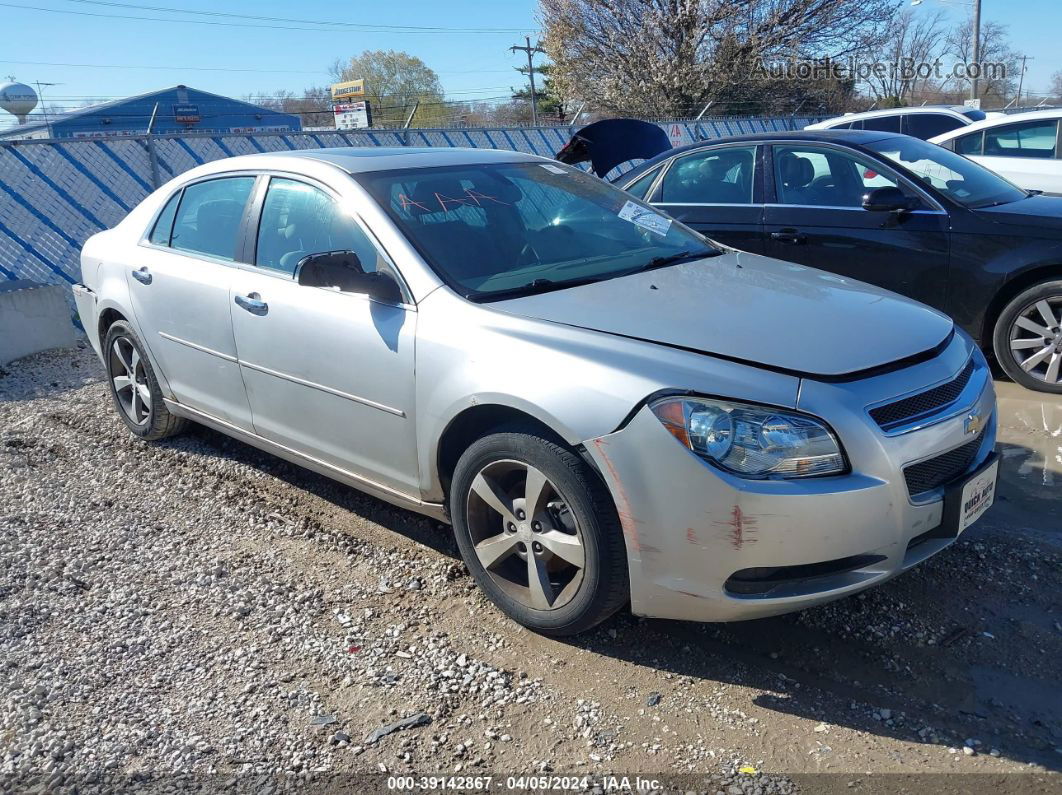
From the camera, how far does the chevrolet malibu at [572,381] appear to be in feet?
8.66

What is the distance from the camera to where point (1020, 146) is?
9.66 metres

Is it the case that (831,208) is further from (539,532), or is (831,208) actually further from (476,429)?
(539,532)

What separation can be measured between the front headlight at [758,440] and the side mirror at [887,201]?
3.70 meters

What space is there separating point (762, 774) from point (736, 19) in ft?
108

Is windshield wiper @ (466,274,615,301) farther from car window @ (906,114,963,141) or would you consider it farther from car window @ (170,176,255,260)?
car window @ (906,114,963,141)

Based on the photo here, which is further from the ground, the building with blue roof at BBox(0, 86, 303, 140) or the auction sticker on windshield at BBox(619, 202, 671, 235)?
the building with blue roof at BBox(0, 86, 303, 140)

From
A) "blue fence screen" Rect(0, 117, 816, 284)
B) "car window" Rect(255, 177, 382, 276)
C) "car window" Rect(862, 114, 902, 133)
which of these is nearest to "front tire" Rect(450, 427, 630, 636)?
"car window" Rect(255, 177, 382, 276)

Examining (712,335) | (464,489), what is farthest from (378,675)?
(712,335)

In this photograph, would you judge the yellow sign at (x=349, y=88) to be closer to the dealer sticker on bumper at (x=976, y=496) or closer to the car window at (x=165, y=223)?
the car window at (x=165, y=223)

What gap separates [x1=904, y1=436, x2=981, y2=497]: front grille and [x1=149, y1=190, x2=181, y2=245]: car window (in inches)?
151

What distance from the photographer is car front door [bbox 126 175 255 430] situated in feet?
13.9

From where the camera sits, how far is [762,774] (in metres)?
2.49

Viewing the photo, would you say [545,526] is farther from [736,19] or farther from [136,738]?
[736,19]

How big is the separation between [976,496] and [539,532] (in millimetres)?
1444
